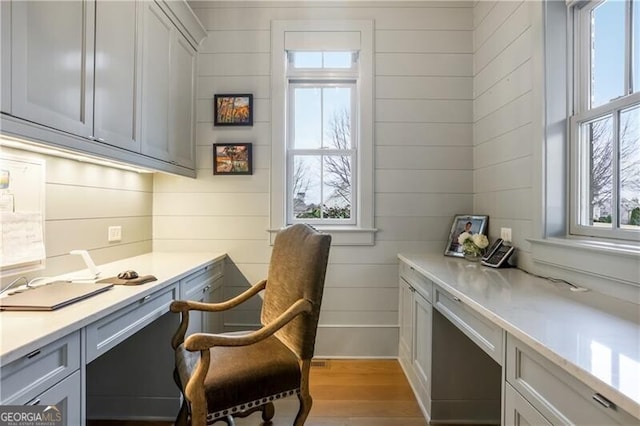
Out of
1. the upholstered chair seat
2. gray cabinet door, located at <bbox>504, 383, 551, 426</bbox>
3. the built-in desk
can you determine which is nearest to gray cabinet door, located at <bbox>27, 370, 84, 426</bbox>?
the built-in desk

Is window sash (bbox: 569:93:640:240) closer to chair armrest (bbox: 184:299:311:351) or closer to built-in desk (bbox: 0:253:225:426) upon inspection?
chair armrest (bbox: 184:299:311:351)

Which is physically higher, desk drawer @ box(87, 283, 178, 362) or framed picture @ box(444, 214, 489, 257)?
framed picture @ box(444, 214, 489, 257)

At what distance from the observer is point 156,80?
2133 mm

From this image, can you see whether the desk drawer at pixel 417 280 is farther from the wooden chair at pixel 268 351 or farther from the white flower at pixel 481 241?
the wooden chair at pixel 268 351

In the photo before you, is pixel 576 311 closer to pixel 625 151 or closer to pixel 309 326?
pixel 625 151

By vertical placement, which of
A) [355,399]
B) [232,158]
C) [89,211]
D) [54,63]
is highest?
[54,63]

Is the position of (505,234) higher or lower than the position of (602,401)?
higher

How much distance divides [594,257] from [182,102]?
258 cm

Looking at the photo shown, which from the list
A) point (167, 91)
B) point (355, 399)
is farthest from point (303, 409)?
point (167, 91)

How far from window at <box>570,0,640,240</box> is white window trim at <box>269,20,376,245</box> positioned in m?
1.35

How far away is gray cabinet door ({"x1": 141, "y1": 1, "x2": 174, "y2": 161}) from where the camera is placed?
6.57 ft

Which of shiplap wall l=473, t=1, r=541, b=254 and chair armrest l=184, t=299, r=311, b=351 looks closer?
chair armrest l=184, t=299, r=311, b=351

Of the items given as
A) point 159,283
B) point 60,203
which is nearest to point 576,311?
point 159,283

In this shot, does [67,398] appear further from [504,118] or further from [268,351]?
[504,118]
